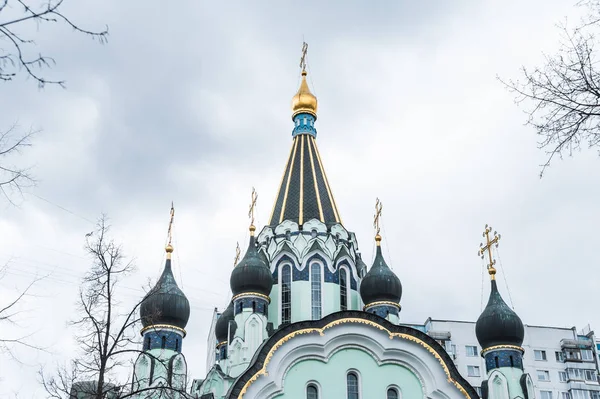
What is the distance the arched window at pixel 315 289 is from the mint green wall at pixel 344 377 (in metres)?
2.80

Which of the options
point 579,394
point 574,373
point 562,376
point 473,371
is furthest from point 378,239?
point 574,373

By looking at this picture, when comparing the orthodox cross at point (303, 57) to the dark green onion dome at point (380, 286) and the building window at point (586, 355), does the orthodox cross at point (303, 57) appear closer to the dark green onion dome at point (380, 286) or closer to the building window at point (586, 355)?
the dark green onion dome at point (380, 286)

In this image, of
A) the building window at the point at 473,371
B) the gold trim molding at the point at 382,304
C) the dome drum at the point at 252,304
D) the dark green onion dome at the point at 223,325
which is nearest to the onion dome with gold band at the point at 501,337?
the gold trim molding at the point at 382,304

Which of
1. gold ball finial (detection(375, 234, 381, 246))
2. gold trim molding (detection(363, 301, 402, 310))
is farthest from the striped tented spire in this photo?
gold trim molding (detection(363, 301, 402, 310))

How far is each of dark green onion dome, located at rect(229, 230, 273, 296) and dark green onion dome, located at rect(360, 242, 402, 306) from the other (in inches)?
110

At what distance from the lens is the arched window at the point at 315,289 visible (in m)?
20.6

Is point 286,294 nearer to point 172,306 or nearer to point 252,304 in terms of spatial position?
point 252,304

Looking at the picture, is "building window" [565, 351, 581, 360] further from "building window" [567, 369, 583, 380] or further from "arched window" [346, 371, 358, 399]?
"arched window" [346, 371, 358, 399]

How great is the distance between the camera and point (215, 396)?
19.1 m

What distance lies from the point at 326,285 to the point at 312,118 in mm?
7113

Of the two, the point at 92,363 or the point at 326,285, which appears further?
the point at 326,285

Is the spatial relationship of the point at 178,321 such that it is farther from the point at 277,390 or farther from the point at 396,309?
the point at 396,309

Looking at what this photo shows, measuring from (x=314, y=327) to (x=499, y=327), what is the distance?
5441mm

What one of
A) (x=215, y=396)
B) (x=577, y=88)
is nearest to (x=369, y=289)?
(x=215, y=396)
